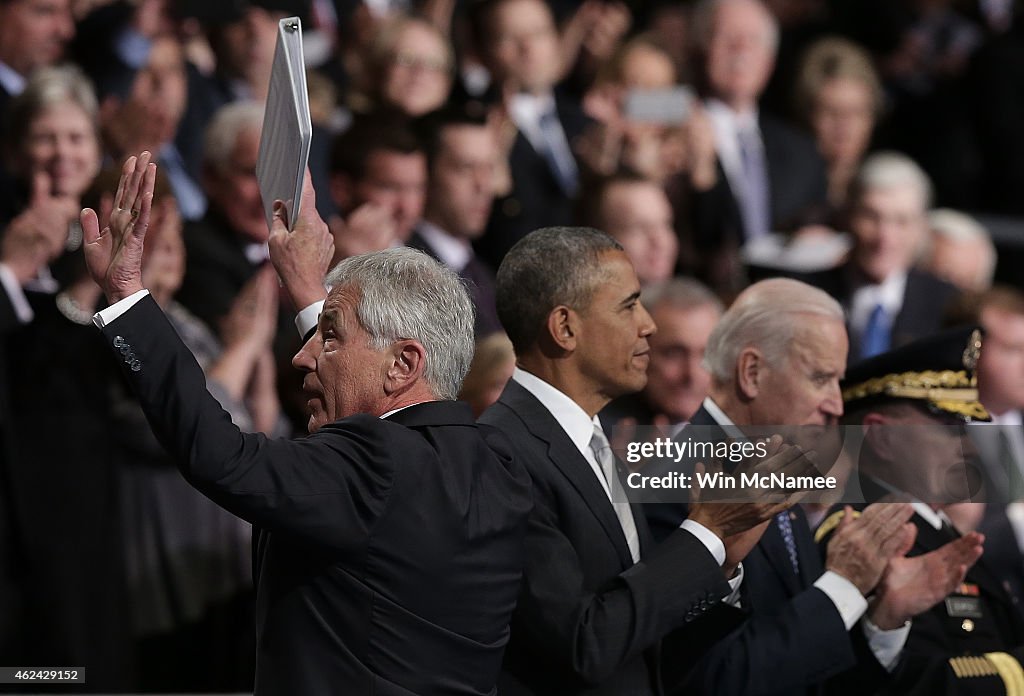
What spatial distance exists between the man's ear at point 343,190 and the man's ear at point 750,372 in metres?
2.03

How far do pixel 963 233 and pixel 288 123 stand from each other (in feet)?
14.4

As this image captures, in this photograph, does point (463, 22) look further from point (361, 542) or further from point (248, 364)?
point (361, 542)

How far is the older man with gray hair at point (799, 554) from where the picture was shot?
117 inches

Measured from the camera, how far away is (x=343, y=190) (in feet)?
16.2

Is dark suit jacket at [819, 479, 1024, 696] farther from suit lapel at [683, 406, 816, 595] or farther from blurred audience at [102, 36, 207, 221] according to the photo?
blurred audience at [102, 36, 207, 221]

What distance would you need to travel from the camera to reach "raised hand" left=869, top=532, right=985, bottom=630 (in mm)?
3082

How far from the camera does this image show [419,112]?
5.62 m

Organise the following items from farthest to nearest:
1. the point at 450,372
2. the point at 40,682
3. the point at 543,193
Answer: the point at 543,193 → the point at 40,682 → the point at 450,372

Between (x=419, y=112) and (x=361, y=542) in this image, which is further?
(x=419, y=112)

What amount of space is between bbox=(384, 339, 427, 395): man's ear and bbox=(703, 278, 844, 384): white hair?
3.07ft

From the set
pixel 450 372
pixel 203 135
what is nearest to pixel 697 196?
pixel 203 135

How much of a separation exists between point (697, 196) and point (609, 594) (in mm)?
3375

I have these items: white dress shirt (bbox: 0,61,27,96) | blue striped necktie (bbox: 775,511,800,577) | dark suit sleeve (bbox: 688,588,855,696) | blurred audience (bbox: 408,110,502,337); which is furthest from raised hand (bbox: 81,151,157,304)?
white dress shirt (bbox: 0,61,27,96)

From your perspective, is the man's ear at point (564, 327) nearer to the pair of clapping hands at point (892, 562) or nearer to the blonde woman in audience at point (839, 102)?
the pair of clapping hands at point (892, 562)
